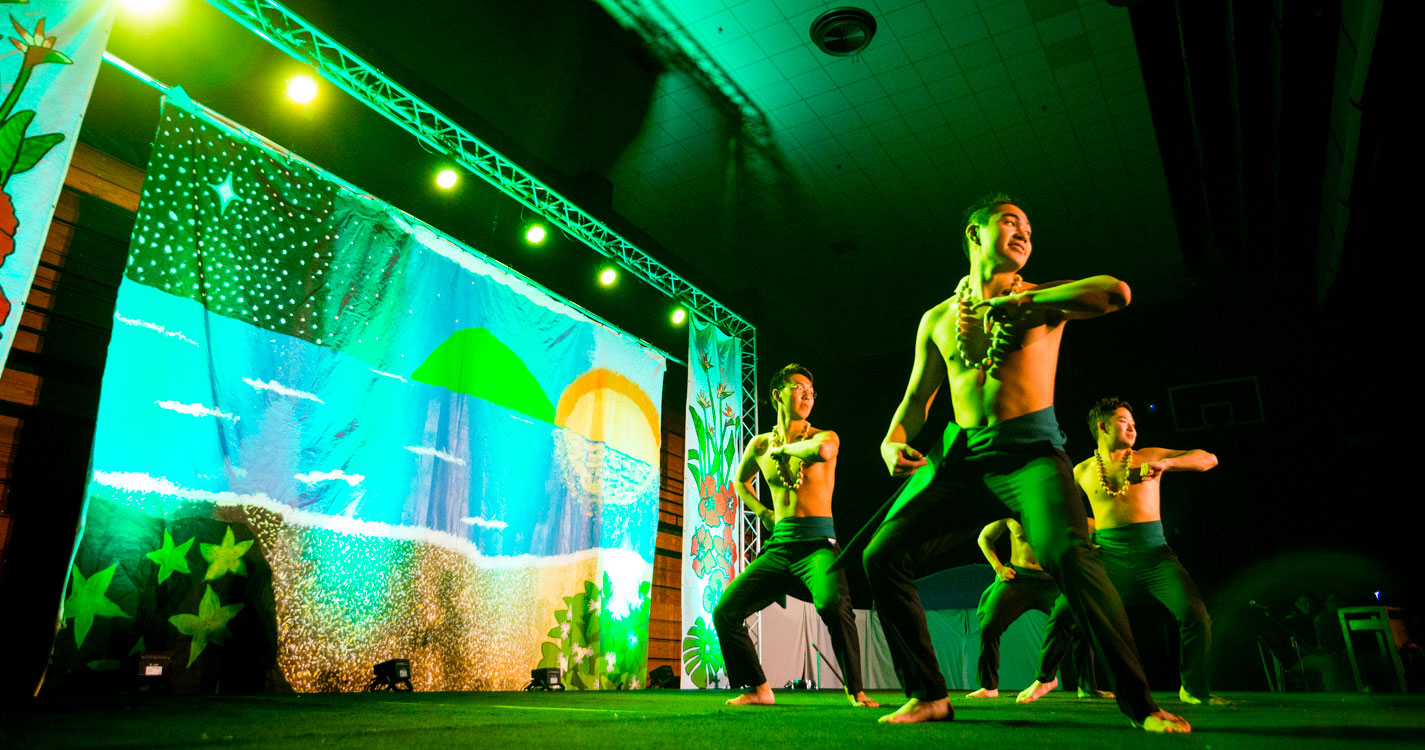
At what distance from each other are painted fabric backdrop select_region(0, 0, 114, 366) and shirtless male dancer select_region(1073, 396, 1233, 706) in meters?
6.13

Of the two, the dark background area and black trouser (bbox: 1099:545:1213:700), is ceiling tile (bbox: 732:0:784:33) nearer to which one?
the dark background area

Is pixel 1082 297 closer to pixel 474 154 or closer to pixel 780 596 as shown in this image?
pixel 780 596

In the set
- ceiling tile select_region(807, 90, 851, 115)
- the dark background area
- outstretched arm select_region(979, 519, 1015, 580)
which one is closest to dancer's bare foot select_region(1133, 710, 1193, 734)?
outstretched arm select_region(979, 519, 1015, 580)

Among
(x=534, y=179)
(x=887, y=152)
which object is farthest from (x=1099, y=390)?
(x=534, y=179)

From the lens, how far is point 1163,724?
7.61 ft

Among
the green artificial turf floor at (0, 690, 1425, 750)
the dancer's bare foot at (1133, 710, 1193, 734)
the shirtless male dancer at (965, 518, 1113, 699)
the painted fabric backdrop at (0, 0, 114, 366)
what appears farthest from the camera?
the shirtless male dancer at (965, 518, 1113, 699)

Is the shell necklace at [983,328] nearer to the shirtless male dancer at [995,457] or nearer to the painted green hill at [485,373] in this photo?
the shirtless male dancer at [995,457]

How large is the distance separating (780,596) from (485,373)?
3.77 metres

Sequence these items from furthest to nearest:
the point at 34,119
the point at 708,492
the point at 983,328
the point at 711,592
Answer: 1. the point at 708,492
2. the point at 711,592
3. the point at 34,119
4. the point at 983,328

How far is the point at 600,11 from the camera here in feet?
21.0

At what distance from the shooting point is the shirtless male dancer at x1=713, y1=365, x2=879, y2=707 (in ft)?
15.2

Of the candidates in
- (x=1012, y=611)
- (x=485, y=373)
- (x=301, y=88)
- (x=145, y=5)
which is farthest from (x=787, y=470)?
(x=145, y=5)

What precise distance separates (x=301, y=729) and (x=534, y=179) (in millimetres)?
5936

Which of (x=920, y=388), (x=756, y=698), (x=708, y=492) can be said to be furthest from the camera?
(x=708, y=492)
